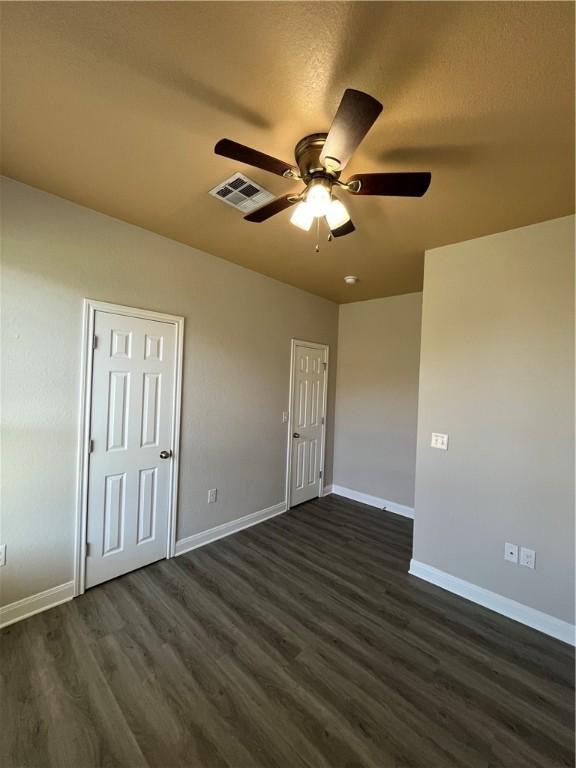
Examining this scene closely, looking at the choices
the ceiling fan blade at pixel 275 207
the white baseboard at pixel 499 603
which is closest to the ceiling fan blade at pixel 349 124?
the ceiling fan blade at pixel 275 207

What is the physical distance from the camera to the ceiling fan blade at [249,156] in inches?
45.8

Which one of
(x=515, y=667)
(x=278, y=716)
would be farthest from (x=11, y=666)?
(x=515, y=667)

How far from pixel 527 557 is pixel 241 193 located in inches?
119

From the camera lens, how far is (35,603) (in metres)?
2.01

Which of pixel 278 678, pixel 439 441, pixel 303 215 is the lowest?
pixel 278 678

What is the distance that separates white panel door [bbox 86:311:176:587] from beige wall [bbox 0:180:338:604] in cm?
14

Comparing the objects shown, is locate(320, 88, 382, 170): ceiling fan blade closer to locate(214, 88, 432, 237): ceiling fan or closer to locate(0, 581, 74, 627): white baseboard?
locate(214, 88, 432, 237): ceiling fan

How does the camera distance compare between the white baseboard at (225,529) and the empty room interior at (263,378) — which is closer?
A: the empty room interior at (263,378)

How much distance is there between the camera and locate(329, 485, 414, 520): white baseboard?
3.76 meters

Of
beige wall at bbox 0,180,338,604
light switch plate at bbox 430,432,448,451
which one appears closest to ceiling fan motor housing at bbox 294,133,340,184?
beige wall at bbox 0,180,338,604

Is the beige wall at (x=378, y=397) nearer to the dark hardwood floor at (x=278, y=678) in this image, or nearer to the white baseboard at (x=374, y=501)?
the white baseboard at (x=374, y=501)

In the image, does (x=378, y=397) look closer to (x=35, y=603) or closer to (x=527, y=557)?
(x=527, y=557)

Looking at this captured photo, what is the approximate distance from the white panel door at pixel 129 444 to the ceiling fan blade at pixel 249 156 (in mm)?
1562

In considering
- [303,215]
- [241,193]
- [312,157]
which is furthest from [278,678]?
[241,193]
